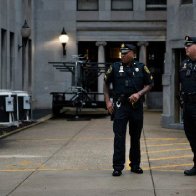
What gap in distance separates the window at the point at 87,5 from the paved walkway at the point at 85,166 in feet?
48.4

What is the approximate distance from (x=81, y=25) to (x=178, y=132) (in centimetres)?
1462

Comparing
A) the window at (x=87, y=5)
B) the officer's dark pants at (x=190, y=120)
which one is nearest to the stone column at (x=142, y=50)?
the window at (x=87, y=5)

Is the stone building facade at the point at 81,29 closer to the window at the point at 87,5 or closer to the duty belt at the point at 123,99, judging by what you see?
the window at the point at 87,5

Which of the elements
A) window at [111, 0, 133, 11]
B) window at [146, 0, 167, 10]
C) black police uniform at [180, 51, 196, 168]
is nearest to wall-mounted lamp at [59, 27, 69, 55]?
window at [111, 0, 133, 11]

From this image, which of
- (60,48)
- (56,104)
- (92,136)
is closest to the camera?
(92,136)

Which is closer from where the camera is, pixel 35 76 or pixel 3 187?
pixel 3 187

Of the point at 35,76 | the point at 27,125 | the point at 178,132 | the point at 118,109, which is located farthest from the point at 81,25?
the point at 118,109

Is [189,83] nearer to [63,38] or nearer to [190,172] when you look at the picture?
[190,172]

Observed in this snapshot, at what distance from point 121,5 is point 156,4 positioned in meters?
1.71

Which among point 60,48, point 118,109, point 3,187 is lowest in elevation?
point 3,187

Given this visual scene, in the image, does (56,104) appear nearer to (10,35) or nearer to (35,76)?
(10,35)

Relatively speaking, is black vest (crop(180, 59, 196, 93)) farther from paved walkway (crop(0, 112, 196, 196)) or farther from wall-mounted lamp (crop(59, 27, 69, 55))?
wall-mounted lamp (crop(59, 27, 69, 55))

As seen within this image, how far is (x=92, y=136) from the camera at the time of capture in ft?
52.2

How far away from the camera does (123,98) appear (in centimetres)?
916
